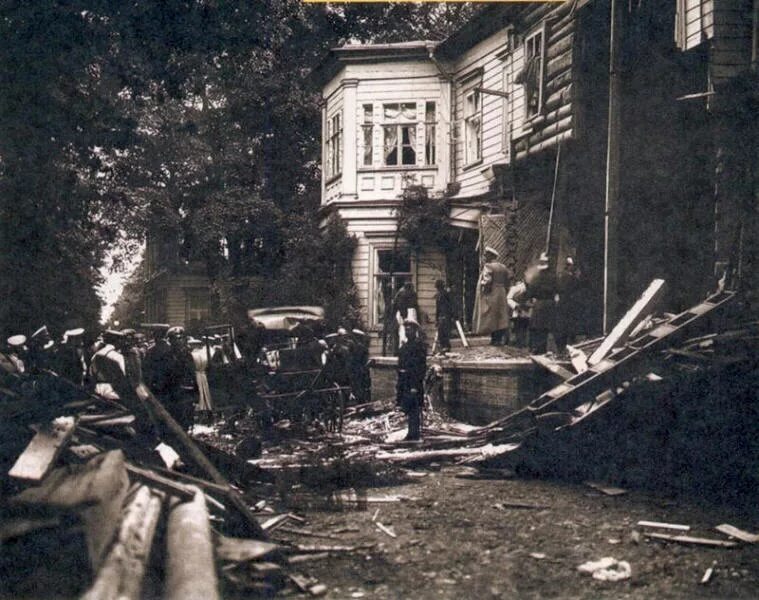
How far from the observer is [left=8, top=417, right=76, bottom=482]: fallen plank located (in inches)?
188

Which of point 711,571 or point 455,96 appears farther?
point 455,96

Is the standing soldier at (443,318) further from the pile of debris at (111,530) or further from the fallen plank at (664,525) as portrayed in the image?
the pile of debris at (111,530)

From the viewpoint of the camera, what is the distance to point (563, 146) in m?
16.5

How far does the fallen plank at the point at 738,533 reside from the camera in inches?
267

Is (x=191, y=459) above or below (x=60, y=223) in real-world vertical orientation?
below

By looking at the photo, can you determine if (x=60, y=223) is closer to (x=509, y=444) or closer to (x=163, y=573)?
(x=509, y=444)

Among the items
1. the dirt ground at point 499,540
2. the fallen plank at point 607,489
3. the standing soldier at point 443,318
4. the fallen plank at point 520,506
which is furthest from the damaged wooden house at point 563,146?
the fallen plank at point 520,506

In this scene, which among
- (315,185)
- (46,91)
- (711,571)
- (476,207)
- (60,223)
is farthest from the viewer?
(315,185)

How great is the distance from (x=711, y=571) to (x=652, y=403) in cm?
343

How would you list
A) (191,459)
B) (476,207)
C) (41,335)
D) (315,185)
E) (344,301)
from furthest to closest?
(315,185) < (344,301) < (476,207) < (41,335) < (191,459)

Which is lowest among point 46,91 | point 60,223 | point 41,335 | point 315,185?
point 41,335

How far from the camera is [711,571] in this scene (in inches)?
236

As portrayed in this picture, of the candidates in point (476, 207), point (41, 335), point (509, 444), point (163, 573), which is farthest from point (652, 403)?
point (476, 207)

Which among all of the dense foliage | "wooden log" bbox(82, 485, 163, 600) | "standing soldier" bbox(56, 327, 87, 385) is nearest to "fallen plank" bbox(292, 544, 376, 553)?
"wooden log" bbox(82, 485, 163, 600)
